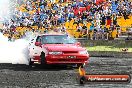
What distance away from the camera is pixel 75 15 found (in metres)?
40.0

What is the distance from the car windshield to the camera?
19375 mm

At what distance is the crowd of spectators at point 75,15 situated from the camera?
35.2m

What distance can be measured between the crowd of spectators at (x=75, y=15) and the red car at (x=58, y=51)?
14.7m

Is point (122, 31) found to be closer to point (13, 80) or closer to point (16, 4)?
point (16, 4)

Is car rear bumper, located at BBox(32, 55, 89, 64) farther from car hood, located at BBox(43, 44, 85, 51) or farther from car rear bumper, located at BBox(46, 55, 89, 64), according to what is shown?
car hood, located at BBox(43, 44, 85, 51)

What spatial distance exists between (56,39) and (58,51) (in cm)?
157

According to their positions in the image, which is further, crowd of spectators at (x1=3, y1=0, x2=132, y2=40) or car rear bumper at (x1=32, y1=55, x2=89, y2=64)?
crowd of spectators at (x1=3, y1=0, x2=132, y2=40)

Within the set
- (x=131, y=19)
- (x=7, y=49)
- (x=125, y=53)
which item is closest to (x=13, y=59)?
(x=7, y=49)

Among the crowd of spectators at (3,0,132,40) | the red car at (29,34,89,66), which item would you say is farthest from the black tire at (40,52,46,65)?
the crowd of spectators at (3,0,132,40)

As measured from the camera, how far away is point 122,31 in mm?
33906

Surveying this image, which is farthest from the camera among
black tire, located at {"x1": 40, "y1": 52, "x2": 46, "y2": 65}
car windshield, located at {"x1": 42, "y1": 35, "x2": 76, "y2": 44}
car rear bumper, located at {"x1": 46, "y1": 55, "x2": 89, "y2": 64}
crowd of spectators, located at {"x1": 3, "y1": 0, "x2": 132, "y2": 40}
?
crowd of spectators, located at {"x1": 3, "y1": 0, "x2": 132, "y2": 40}

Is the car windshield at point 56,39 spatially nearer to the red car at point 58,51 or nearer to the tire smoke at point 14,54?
the red car at point 58,51

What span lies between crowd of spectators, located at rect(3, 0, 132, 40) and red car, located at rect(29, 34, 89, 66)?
578 inches

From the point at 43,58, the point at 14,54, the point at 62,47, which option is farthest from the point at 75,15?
the point at 62,47
